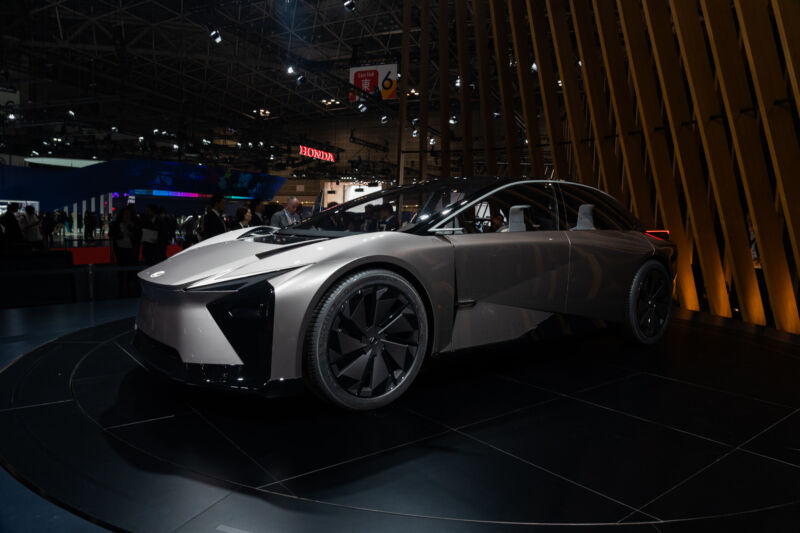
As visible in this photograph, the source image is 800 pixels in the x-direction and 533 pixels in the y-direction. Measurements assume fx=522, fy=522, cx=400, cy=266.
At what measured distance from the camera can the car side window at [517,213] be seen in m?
3.35

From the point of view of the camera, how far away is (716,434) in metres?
2.63

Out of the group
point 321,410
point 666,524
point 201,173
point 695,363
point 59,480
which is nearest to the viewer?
point 666,524

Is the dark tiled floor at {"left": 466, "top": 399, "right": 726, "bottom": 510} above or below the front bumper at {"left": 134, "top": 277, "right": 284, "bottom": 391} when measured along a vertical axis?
below

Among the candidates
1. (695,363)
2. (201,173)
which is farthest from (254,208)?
(201,173)

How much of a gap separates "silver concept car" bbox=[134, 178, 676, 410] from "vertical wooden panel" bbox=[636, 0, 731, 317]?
273 centimetres

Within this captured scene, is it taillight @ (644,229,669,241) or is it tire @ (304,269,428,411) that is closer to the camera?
tire @ (304,269,428,411)

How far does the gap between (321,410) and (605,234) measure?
255 centimetres

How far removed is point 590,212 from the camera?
13.3 ft

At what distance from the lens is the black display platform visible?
1.88 meters

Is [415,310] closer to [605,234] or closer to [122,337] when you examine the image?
[605,234]

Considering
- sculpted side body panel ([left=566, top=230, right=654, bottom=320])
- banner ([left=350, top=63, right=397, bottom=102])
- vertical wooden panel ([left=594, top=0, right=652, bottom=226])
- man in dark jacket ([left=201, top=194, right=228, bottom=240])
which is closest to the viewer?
sculpted side body panel ([left=566, top=230, right=654, bottom=320])

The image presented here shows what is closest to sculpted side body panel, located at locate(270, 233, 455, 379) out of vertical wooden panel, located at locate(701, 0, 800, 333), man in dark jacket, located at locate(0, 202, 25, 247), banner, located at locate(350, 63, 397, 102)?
vertical wooden panel, located at locate(701, 0, 800, 333)

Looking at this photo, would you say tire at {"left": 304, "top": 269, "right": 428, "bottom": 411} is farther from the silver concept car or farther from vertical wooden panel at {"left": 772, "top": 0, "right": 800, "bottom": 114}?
vertical wooden panel at {"left": 772, "top": 0, "right": 800, "bottom": 114}

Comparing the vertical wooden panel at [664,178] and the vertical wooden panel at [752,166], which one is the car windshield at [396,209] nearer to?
the vertical wooden panel at [752,166]
